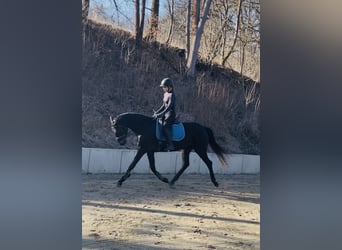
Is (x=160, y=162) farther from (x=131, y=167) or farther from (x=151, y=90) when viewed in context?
(x=151, y=90)

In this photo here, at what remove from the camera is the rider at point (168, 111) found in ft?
11.7

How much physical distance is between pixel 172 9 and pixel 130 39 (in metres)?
0.45

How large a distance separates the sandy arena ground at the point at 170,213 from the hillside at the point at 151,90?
0.34 metres

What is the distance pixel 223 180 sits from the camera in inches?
145

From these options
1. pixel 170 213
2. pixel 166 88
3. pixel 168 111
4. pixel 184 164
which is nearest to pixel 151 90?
pixel 166 88

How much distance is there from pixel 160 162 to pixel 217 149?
1.76 feet

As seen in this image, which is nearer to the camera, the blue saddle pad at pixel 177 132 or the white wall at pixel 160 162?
the white wall at pixel 160 162

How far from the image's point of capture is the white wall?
3.44m

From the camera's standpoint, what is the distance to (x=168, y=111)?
3586 mm

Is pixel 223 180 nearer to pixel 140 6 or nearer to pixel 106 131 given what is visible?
pixel 106 131

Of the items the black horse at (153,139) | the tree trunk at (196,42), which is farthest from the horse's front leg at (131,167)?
the tree trunk at (196,42)

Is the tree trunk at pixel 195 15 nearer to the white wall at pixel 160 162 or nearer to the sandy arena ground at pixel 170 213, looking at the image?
the white wall at pixel 160 162
